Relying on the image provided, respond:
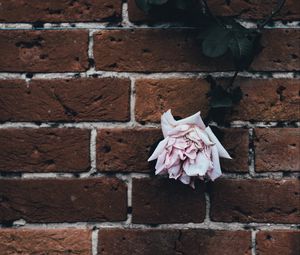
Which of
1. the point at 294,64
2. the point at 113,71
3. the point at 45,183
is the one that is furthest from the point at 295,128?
the point at 45,183

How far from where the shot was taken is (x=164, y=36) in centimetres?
83

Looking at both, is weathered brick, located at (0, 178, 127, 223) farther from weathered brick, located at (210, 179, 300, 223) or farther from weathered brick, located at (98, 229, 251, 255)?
weathered brick, located at (210, 179, 300, 223)

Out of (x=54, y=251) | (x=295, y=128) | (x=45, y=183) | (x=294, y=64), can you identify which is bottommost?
(x=54, y=251)

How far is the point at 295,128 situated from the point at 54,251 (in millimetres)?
482

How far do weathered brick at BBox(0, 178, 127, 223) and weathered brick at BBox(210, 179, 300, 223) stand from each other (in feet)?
0.57

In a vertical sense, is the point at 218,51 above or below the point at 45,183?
above

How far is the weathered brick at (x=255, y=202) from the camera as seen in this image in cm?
82

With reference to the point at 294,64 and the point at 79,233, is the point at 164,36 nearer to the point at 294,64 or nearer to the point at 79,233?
the point at 294,64

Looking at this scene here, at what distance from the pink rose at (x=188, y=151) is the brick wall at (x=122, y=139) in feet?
0.16

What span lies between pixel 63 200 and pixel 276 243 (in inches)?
15.2

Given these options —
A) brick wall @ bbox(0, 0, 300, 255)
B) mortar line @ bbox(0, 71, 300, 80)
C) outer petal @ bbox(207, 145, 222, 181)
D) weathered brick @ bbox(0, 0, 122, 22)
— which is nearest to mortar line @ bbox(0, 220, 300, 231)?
brick wall @ bbox(0, 0, 300, 255)

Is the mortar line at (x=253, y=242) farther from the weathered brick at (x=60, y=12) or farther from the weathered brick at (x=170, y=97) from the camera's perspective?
the weathered brick at (x=60, y=12)

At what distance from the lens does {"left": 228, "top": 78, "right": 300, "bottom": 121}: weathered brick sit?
83cm

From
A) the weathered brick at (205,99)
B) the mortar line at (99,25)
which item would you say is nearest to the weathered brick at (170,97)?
the weathered brick at (205,99)
